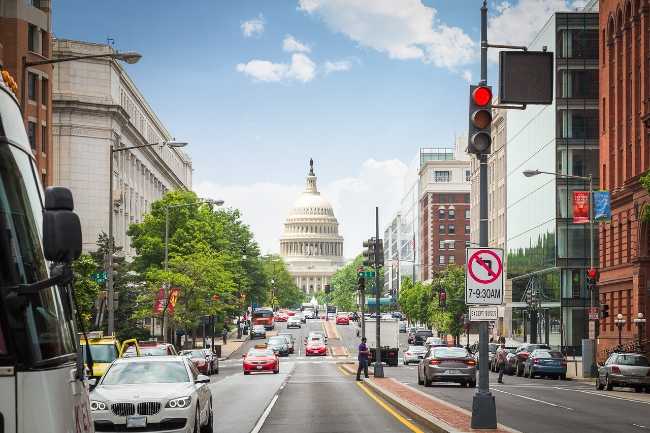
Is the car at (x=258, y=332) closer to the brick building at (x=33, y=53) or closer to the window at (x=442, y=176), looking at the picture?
the brick building at (x=33, y=53)

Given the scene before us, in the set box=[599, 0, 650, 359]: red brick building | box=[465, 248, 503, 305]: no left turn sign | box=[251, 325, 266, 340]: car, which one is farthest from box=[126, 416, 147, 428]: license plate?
box=[251, 325, 266, 340]: car

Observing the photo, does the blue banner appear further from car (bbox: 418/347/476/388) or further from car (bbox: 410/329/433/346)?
car (bbox: 410/329/433/346)

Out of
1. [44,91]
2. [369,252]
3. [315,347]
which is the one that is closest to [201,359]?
[369,252]

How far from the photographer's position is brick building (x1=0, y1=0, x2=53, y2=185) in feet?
194

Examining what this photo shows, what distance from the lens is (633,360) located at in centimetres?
4509

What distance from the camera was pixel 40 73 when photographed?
6234cm

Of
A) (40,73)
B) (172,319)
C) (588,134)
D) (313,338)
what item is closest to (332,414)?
(40,73)

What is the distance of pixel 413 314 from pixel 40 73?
8403 cm

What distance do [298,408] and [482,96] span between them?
14.5m

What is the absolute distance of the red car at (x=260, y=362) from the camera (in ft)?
202

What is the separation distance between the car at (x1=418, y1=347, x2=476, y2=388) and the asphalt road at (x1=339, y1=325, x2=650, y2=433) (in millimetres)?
448

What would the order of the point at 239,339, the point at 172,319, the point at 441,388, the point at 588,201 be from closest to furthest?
the point at 441,388
the point at 588,201
the point at 172,319
the point at 239,339

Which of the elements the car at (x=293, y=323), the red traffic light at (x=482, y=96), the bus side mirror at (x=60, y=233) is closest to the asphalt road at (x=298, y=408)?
the red traffic light at (x=482, y=96)

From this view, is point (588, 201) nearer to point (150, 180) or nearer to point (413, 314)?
point (150, 180)
